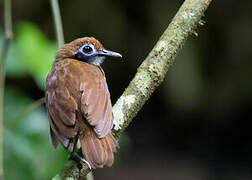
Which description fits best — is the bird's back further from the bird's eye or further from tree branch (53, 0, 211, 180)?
the bird's eye

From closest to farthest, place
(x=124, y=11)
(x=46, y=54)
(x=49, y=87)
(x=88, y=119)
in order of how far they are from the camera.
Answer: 1. (x=88, y=119)
2. (x=49, y=87)
3. (x=46, y=54)
4. (x=124, y=11)

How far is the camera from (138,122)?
A: 31.4 feet

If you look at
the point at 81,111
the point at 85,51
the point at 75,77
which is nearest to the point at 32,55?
the point at 85,51

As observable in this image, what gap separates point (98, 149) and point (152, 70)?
721 millimetres

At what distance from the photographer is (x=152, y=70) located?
356cm

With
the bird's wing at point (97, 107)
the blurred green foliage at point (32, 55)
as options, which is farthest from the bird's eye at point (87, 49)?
the blurred green foliage at point (32, 55)

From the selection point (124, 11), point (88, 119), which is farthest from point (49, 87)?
point (124, 11)

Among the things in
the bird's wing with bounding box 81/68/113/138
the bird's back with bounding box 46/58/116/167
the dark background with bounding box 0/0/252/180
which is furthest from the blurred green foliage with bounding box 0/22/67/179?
the dark background with bounding box 0/0/252/180

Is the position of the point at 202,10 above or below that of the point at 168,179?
above

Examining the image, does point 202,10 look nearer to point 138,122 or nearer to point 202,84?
point 202,84

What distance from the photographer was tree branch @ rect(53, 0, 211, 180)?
3420 mm

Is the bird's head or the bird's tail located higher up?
the bird's head

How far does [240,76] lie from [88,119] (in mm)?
5572

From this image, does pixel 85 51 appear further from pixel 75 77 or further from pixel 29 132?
pixel 29 132
